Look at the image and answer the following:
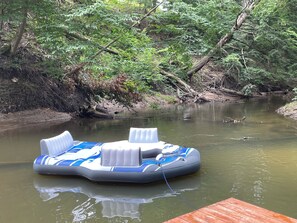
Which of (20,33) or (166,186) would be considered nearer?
(166,186)

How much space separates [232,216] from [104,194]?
2.99 meters

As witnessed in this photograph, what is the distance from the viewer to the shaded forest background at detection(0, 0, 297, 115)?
13.7 meters

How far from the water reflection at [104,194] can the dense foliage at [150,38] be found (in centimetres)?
682

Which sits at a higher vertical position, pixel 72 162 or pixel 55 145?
pixel 55 145

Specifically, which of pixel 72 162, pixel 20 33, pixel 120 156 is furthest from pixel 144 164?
pixel 20 33

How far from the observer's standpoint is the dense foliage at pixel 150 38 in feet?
44.3

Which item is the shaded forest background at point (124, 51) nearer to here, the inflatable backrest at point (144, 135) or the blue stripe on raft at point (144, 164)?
the inflatable backrest at point (144, 135)

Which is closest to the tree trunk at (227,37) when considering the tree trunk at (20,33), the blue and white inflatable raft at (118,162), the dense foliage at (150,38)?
the dense foliage at (150,38)

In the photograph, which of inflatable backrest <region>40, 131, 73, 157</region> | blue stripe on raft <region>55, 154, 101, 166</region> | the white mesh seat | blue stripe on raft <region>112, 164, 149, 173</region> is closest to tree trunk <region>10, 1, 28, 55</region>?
inflatable backrest <region>40, 131, 73, 157</region>

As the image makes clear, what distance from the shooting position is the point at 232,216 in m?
4.66

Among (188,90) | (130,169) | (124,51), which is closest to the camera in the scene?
(130,169)

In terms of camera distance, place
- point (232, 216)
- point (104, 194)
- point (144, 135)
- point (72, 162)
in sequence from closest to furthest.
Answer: point (232, 216) < point (104, 194) < point (72, 162) < point (144, 135)

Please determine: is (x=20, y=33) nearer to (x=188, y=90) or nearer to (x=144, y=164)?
(x=144, y=164)

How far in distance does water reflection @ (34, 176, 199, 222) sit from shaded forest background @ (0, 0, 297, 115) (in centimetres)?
687
